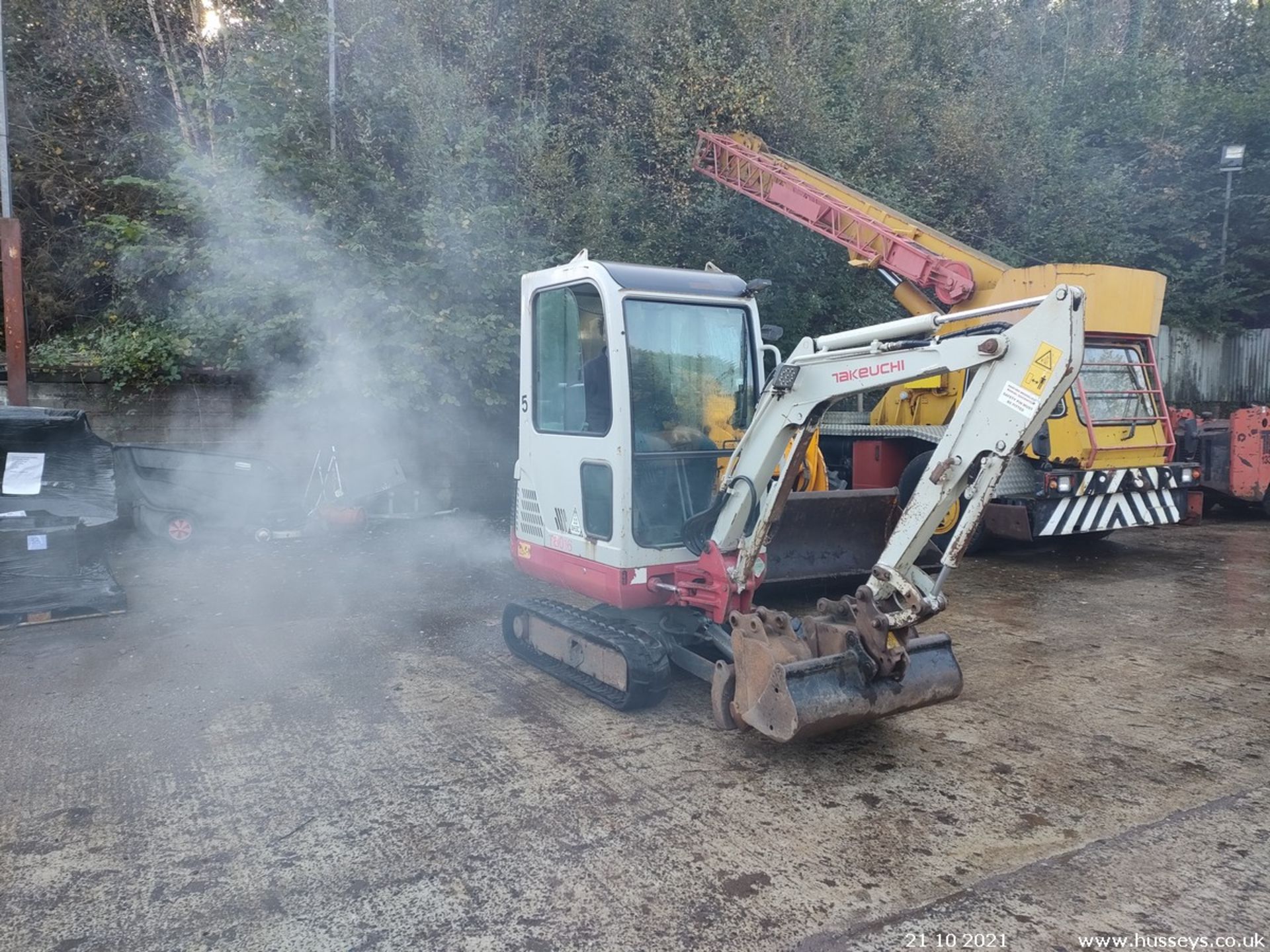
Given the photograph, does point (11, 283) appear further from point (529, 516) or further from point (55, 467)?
point (529, 516)

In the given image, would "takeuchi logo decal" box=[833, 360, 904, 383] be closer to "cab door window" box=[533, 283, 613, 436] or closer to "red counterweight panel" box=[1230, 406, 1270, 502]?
"cab door window" box=[533, 283, 613, 436]

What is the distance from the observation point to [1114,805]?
3.59m

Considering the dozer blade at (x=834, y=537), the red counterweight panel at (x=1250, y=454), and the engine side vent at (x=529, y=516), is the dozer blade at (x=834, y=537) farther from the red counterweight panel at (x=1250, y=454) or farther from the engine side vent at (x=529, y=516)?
the red counterweight panel at (x=1250, y=454)

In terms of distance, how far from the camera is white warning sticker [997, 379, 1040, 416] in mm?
3527

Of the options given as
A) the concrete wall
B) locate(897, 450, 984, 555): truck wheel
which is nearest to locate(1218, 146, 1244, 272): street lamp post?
locate(897, 450, 984, 555): truck wheel

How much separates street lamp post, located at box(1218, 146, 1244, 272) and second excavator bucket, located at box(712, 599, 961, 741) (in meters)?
16.9

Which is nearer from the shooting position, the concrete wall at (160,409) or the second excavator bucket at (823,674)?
the second excavator bucket at (823,674)

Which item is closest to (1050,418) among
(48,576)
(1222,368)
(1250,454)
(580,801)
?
(1250,454)

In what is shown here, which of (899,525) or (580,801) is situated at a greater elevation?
(899,525)

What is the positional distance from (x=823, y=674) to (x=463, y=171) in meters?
7.64

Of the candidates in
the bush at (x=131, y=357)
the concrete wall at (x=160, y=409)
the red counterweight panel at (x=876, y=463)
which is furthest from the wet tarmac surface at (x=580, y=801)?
the bush at (x=131, y=357)

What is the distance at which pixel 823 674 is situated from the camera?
148 inches

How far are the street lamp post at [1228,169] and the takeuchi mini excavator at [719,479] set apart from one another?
1550 cm

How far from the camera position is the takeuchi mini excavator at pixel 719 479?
3703 millimetres
